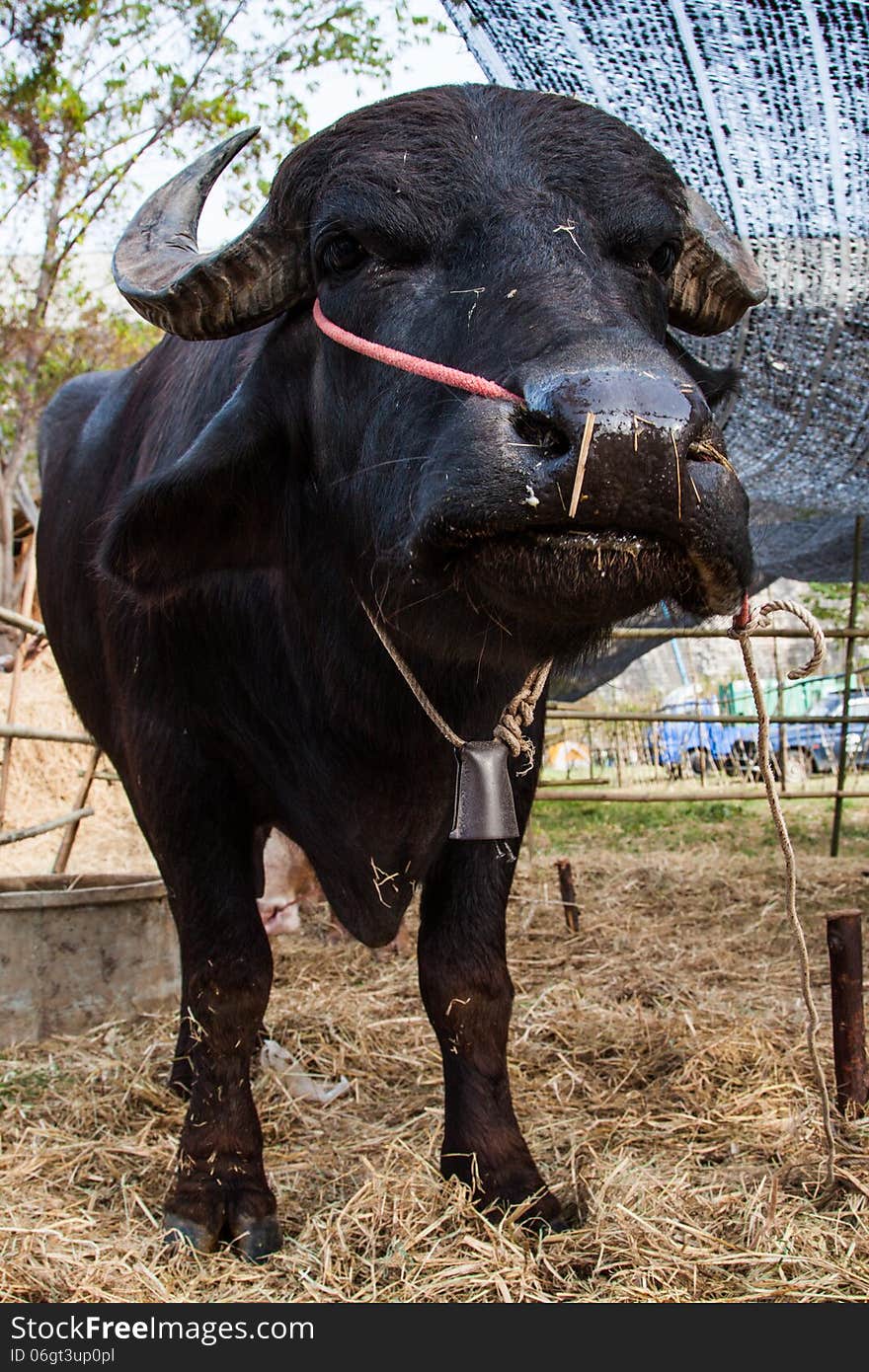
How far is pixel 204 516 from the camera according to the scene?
2.40 meters

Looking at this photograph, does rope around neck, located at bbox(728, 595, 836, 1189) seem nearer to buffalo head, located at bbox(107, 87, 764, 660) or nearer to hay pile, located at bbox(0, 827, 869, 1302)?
buffalo head, located at bbox(107, 87, 764, 660)

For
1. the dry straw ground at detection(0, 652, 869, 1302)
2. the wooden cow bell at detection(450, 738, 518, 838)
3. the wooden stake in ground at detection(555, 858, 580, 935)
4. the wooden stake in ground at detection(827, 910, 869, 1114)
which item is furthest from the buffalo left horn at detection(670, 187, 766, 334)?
the wooden stake in ground at detection(555, 858, 580, 935)

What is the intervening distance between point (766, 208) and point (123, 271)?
2341mm

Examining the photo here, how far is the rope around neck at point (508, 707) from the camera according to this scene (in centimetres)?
220

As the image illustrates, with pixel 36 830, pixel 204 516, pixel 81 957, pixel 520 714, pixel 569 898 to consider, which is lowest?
pixel 81 957

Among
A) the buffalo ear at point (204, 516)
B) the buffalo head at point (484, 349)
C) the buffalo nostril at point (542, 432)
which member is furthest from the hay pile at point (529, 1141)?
the buffalo nostril at point (542, 432)

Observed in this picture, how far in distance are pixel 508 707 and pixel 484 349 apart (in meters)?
0.83

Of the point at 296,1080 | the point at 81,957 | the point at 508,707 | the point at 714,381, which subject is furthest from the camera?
the point at 81,957

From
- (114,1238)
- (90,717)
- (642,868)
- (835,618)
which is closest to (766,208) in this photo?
(90,717)

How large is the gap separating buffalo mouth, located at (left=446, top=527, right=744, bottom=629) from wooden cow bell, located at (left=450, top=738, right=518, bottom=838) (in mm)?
513

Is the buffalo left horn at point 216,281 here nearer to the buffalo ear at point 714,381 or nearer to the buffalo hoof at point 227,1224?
the buffalo ear at point 714,381

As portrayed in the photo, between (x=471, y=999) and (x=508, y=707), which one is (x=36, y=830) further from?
(x=508, y=707)

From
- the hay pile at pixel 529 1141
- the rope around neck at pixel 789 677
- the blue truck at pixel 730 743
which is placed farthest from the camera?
the blue truck at pixel 730 743

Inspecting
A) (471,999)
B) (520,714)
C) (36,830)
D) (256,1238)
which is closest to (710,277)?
(520,714)
